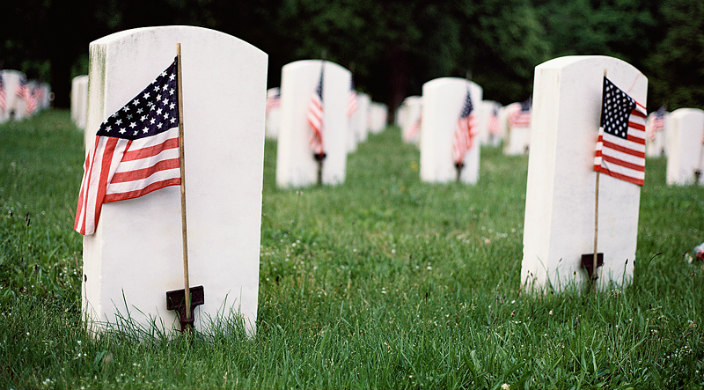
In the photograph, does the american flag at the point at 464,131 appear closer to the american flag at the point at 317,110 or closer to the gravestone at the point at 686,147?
the american flag at the point at 317,110

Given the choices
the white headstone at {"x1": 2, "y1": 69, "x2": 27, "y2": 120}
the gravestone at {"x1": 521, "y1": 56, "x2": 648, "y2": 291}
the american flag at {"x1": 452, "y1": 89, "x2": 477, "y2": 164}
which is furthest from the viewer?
the white headstone at {"x1": 2, "y1": 69, "x2": 27, "y2": 120}

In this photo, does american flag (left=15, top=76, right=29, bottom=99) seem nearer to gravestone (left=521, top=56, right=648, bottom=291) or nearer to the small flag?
the small flag

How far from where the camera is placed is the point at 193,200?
11.3ft

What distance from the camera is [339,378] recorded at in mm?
2895

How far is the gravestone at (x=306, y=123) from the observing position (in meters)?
8.74

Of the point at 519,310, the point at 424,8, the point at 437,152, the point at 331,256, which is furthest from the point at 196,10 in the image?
the point at 519,310

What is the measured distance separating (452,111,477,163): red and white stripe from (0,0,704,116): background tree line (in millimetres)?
16694

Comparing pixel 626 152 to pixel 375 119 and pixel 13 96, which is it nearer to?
pixel 13 96

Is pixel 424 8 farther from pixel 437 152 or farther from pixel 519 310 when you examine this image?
pixel 519 310

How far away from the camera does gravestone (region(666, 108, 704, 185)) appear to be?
10148 millimetres

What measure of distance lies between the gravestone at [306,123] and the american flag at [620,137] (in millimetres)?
4975

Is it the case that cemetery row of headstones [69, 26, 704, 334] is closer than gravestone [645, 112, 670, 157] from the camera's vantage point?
Yes

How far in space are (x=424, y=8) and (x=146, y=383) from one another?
30.8 meters

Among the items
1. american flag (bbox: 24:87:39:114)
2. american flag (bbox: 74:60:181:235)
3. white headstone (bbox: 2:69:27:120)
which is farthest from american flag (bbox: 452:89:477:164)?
american flag (bbox: 24:87:39:114)
